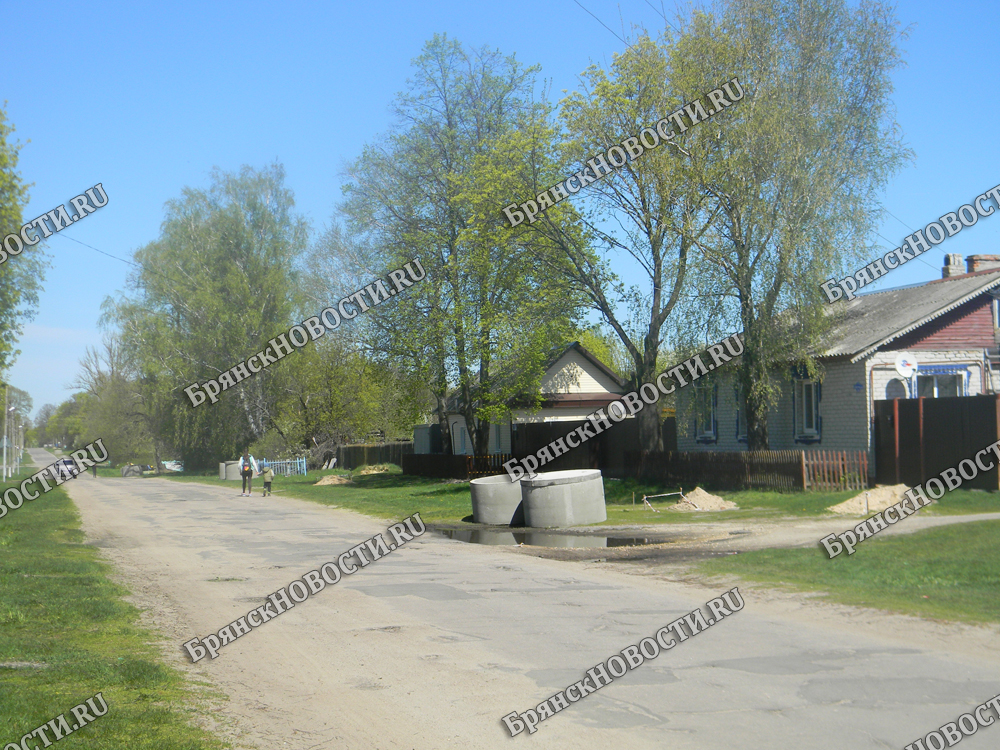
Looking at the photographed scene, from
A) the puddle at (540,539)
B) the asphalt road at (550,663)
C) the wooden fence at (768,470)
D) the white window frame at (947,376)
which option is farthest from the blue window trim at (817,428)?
the asphalt road at (550,663)

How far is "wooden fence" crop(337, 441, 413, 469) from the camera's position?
161 ft

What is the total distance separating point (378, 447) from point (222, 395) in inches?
427

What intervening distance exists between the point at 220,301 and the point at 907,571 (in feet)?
145

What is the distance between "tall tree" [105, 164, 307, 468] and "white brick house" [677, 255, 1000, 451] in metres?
31.6

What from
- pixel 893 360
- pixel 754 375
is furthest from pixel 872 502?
pixel 893 360

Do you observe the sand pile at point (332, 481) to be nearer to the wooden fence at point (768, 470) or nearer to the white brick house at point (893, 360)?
the wooden fence at point (768, 470)

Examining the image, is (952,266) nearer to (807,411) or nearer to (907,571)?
(807,411)

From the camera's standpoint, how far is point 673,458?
26.3 meters

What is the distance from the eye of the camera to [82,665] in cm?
736

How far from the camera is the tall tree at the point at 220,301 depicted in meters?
50.2

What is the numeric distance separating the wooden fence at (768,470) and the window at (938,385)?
282cm

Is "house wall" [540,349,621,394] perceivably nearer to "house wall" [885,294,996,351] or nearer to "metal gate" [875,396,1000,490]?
"house wall" [885,294,996,351]

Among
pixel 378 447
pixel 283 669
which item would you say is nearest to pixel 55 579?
pixel 283 669

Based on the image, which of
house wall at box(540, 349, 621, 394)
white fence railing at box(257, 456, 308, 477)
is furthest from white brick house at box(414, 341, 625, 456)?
white fence railing at box(257, 456, 308, 477)
